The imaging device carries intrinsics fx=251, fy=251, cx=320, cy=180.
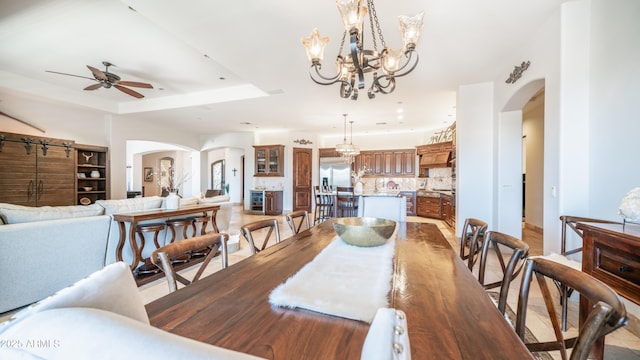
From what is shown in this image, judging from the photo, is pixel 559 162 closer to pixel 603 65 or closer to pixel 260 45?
pixel 603 65

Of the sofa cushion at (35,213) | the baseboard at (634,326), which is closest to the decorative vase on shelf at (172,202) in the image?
the sofa cushion at (35,213)

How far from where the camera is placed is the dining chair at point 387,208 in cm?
263

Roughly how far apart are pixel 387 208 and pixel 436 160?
16.2 feet

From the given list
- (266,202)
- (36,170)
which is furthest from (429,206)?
(36,170)

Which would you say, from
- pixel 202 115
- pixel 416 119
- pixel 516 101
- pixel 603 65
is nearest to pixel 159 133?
pixel 202 115

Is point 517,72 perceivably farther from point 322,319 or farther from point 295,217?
point 322,319

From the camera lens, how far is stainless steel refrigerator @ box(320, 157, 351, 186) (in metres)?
8.20

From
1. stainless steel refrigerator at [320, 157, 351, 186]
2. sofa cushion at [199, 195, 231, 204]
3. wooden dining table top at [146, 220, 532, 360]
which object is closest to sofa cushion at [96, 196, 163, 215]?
sofa cushion at [199, 195, 231, 204]

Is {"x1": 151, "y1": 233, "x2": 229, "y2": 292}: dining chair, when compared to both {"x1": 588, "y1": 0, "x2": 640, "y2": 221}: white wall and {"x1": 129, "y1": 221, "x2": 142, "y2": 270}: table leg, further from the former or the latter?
{"x1": 588, "y1": 0, "x2": 640, "y2": 221}: white wall

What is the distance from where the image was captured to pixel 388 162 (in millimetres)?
8203

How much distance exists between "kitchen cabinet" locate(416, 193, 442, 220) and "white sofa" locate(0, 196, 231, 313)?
6.83 m

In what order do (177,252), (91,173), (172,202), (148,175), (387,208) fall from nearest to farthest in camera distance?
(177,252)
(387,208)
(172,202)
(91,173)
(148,175)

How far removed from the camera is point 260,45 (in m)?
2.99

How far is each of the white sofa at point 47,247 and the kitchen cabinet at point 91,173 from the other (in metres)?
3.97
